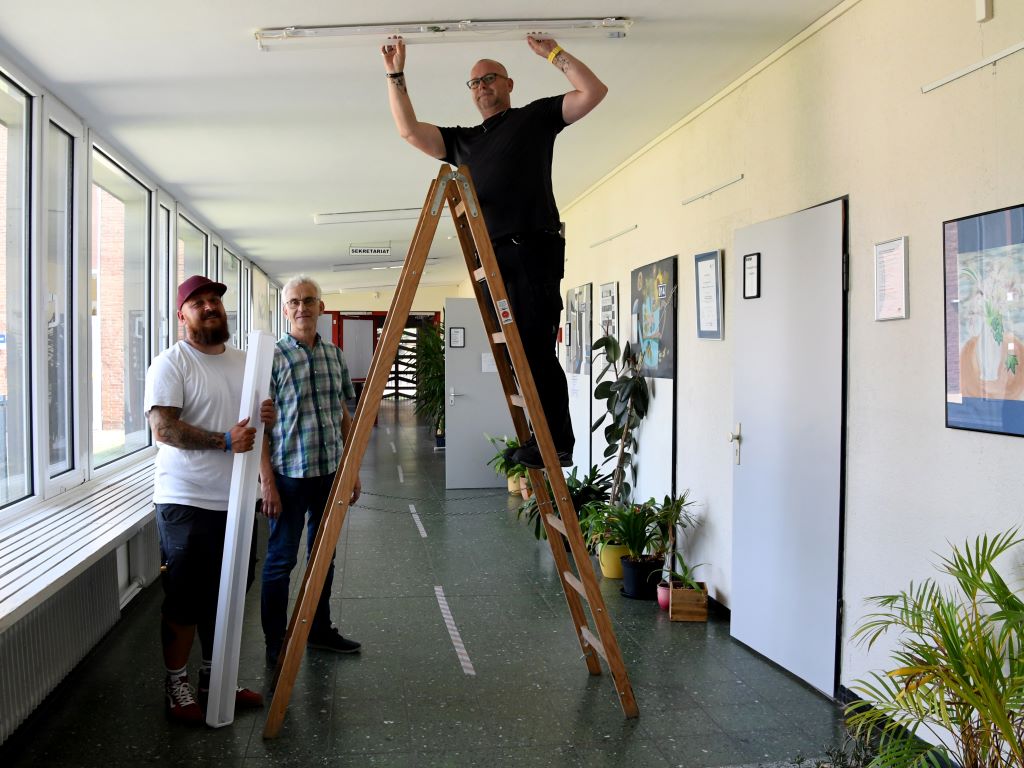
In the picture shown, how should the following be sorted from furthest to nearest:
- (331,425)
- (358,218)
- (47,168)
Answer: (358,218) < (47,168) < (331,425)

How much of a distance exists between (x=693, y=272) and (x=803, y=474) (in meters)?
1.58

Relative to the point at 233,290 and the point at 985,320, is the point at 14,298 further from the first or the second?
the point at 233,290

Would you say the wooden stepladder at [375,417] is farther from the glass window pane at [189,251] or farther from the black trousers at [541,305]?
the glass window pane at [189,251]

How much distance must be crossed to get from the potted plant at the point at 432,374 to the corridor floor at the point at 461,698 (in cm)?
636

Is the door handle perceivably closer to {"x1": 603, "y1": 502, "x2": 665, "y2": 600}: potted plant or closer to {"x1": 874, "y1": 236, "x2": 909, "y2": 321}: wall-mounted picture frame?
{"x1": 603, "y1": 502, "x2": 665, "y2": 600}: potted plant

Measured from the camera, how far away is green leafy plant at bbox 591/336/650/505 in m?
5.76

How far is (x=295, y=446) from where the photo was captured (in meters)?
3.61

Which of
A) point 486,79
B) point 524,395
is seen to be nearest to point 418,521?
point 524,395

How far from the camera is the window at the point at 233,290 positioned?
10.8 metres

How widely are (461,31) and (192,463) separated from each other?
2067mm

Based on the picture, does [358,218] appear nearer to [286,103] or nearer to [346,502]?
[286,103]

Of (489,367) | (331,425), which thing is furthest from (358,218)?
(331,425)

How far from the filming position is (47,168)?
4.34 m

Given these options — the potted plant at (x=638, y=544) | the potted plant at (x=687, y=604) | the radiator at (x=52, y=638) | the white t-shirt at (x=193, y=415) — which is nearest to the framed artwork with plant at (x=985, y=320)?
the potted plant at (x=687, y=604)
